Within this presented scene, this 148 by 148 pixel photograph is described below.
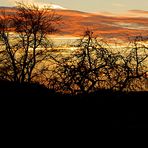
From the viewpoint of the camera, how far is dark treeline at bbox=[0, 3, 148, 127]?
1020 centimetres

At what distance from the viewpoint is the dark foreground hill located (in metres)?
9.43

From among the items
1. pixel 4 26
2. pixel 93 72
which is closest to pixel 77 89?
pixel 93 72

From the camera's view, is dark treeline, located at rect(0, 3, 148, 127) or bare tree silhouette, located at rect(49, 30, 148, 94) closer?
dark treeline, located at rect(0, 3, 148, 127)

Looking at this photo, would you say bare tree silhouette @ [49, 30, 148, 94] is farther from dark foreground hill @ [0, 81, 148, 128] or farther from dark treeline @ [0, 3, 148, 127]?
dark foreground hill @ [0, 81, 148, 128]

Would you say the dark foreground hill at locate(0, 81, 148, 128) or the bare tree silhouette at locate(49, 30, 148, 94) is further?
the bare tree silhouette at locate(49, 30, 148, 94)

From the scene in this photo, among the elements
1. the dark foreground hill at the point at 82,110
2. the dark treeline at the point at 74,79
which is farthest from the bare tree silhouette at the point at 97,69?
the dark foreground hill at the point at 82,110

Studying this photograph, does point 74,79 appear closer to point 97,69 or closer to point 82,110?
point 97,69

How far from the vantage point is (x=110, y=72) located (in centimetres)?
1805

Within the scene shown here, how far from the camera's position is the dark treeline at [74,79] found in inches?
401

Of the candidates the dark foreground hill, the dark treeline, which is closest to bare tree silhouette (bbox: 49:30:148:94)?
the dark treeline

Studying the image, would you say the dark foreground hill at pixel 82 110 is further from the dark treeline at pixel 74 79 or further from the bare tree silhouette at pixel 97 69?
the bare tree silhouette at pixel 97 69

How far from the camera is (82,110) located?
33.7ft

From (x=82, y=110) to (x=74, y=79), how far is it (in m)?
6.27

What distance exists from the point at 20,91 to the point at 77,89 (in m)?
3.43
